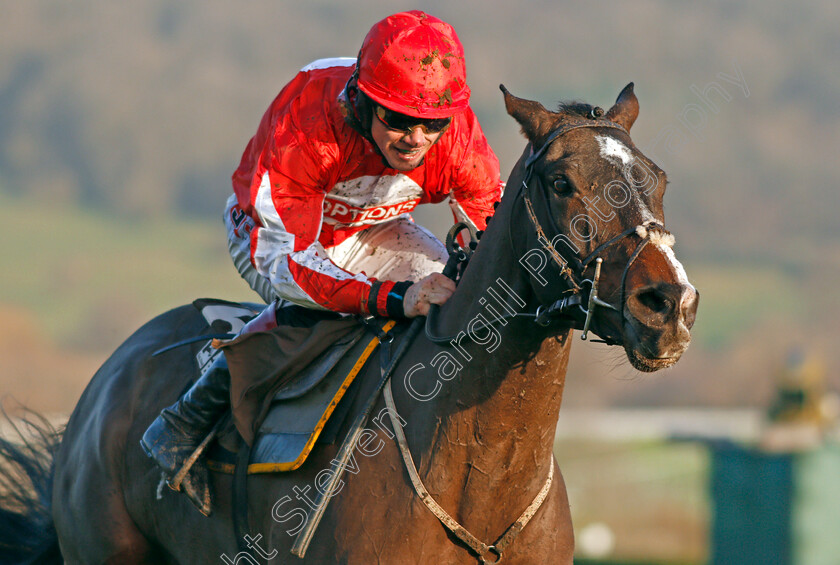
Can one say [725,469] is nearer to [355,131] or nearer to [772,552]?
[772,552]

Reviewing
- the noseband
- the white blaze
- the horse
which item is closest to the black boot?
the horse

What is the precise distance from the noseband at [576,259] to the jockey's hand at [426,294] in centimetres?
55

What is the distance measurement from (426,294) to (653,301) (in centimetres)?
107

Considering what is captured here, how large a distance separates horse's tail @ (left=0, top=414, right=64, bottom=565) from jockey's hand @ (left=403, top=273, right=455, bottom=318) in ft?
9.63

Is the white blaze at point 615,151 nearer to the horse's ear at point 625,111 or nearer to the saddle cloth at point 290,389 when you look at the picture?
the horse's ear at point 625,111

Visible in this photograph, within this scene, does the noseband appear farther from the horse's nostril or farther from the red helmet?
the red helmet

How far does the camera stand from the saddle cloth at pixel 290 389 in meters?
3.62

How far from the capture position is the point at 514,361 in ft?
10.5

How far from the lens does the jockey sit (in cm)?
372

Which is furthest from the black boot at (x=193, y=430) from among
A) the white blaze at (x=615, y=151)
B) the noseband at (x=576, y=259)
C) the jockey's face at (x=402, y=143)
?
the white blaze at (x=615, y=151)

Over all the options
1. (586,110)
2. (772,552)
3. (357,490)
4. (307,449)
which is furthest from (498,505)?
(772,552)

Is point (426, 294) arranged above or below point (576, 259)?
below

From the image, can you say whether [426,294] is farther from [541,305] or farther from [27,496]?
[27,496]

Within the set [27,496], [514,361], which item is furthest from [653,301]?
[27,496]
